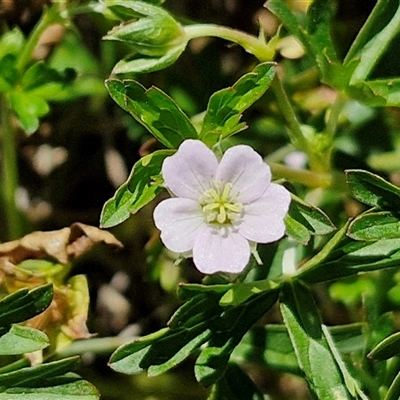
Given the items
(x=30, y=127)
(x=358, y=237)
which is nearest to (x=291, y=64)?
(x=30, y=127)

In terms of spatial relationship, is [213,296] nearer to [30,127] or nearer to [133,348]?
[133,348]

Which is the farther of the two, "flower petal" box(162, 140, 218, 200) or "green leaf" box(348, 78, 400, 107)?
"green leaf" box(348, 78, 400, 107)

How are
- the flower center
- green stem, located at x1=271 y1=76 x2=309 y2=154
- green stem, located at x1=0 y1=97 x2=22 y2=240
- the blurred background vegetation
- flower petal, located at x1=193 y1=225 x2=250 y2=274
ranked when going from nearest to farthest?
flower petal, located at x1=193 y1=225 x2=250 y2=274 < the flower center < green stem, located at x1=271 y1=76 x2=309 y2=154 < green stem, located at x1=0 y1=97 x2=22 y2=240 < the blurred background vegetation

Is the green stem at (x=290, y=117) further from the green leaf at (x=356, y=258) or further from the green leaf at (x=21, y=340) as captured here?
the green leaf at (x=21, y=340)

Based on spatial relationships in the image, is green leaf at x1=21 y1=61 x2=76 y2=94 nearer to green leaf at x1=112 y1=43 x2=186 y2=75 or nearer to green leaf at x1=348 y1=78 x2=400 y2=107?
green leaf at x1=112 y1=43 x2=186 y2=75

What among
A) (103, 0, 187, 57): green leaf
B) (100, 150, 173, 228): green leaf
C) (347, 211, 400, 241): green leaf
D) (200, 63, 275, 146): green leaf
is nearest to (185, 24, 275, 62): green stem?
(103, 0, 187, 57): green leaf

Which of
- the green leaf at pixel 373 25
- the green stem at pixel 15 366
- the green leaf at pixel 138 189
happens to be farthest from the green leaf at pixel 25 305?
the green leaf at pixel 373 25

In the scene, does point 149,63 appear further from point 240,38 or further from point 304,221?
point 304,221
